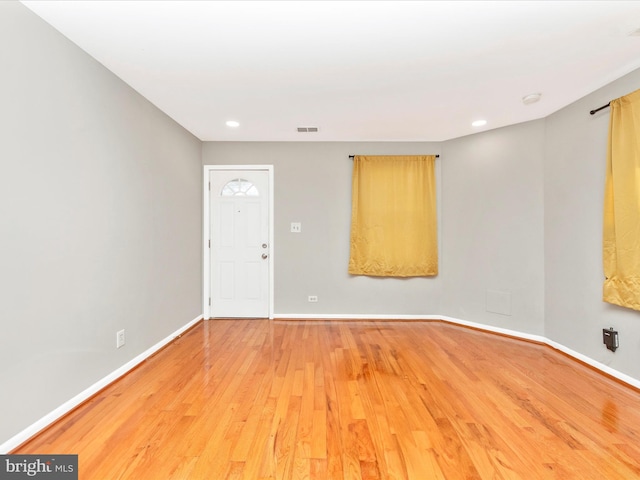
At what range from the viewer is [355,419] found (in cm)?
187

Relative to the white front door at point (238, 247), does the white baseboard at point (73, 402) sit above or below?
below

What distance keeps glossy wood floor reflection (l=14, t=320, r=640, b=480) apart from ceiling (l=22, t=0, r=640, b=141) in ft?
7.97

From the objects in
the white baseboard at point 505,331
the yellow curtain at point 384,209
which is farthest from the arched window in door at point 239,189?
the white baseboard at point 505,331

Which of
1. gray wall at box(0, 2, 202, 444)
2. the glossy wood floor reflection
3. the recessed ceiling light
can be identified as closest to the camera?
the glossy wood floor reflection

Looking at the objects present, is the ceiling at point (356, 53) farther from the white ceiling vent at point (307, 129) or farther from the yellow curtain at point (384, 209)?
the yellow curtain at point (384, 209)

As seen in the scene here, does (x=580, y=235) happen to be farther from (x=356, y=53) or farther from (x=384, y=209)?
(x=356, y=53)

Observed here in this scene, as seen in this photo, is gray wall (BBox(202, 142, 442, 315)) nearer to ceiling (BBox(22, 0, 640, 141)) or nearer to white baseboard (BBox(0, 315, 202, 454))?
ceiling (BBox(22, 0, 640, 141))

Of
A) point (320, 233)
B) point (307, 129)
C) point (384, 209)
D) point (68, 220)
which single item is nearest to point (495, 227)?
point (384, 209)

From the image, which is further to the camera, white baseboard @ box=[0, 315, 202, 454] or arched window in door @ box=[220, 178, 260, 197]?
arched window in door @ box=[220, 178, 260, 197]

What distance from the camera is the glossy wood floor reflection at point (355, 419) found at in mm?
1501

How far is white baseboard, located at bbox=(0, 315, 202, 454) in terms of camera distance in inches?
63.0

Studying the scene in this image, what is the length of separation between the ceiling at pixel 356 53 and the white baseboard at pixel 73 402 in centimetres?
237

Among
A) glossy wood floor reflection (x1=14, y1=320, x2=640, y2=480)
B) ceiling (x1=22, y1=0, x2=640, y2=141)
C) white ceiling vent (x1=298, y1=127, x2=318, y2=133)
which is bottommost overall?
glossy wood floor reflection (x1=14, y1=320, x2=640, y2=480)

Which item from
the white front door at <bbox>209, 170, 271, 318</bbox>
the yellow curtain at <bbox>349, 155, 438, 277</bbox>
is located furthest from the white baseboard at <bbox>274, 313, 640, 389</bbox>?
the yellow curtain at <bbox>349, 155, 438, 277</bbox>
